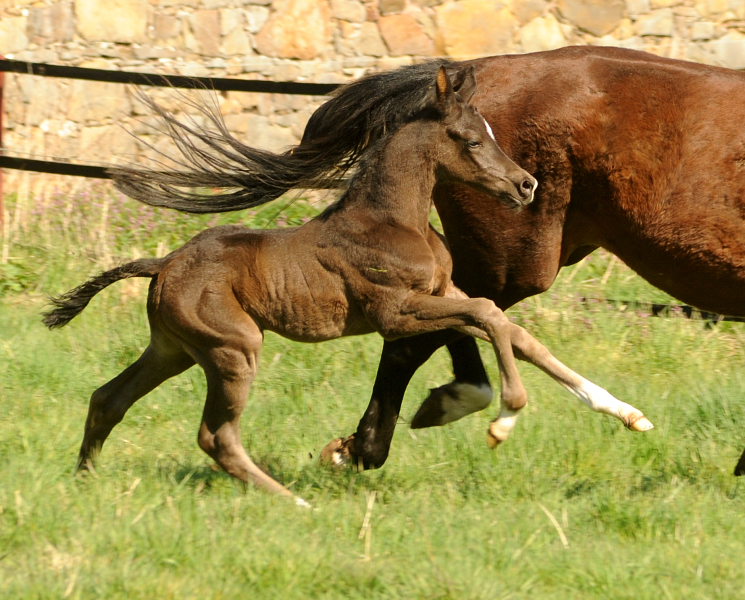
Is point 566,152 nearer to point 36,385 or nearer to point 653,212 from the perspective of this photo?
point 653,212

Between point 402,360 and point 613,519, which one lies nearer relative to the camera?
point 613,519

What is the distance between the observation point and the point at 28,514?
3.27 metres

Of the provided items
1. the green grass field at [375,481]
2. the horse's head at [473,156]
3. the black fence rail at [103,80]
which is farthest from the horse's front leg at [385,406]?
the black fence rail at [103,80]

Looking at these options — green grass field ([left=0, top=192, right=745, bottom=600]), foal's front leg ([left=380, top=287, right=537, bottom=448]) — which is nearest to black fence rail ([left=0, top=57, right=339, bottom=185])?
green grass field ([left=0, top=192, right=745, bottom=600])

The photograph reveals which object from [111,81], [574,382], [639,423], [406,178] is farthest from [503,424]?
[111,81]

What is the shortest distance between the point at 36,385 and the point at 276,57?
190 inches

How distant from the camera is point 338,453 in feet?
13.6

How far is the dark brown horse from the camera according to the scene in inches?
153

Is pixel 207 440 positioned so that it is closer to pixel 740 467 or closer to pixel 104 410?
pixel 104 410

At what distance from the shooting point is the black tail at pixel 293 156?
4.06 m

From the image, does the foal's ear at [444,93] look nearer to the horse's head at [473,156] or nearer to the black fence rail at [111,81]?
the horse's head at [473,156]

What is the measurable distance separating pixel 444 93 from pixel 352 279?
73 centimetres

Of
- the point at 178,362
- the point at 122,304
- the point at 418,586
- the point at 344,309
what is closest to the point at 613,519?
the point at 418,586

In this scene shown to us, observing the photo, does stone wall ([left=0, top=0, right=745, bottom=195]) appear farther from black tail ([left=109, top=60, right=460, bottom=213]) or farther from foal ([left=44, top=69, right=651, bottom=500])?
foal ([left=44, top=69, right=651, bottom=500])
